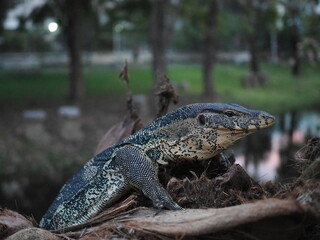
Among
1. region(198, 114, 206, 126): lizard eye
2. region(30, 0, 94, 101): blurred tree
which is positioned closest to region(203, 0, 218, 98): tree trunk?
region(30, 0, 94, 101): blurred tree

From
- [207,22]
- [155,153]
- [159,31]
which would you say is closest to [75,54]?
[159,31]

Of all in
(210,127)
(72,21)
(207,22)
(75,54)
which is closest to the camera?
(210,127)

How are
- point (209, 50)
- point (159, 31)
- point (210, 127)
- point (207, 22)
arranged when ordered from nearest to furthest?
point (210, 127)
point (159, 31)
point (207, 22)
point (209, 50)

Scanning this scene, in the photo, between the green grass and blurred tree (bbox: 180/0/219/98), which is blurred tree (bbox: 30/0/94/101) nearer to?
the green grass

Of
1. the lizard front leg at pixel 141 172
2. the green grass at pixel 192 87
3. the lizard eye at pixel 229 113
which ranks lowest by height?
the green grass at pixel 192 87

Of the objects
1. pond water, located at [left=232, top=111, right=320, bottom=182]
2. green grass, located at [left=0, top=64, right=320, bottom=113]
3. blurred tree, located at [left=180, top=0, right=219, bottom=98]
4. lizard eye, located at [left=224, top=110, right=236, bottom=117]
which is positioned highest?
lizard eye, located at [left=224, top=110, right=236, bottom=117]

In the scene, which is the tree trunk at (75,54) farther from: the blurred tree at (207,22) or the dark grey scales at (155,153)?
the dark grey scales at (155,153)

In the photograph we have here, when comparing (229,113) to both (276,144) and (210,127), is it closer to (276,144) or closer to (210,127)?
(210,127)

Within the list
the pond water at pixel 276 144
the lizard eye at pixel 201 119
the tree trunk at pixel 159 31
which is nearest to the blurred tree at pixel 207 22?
the tree trunk at pixel 159 31
